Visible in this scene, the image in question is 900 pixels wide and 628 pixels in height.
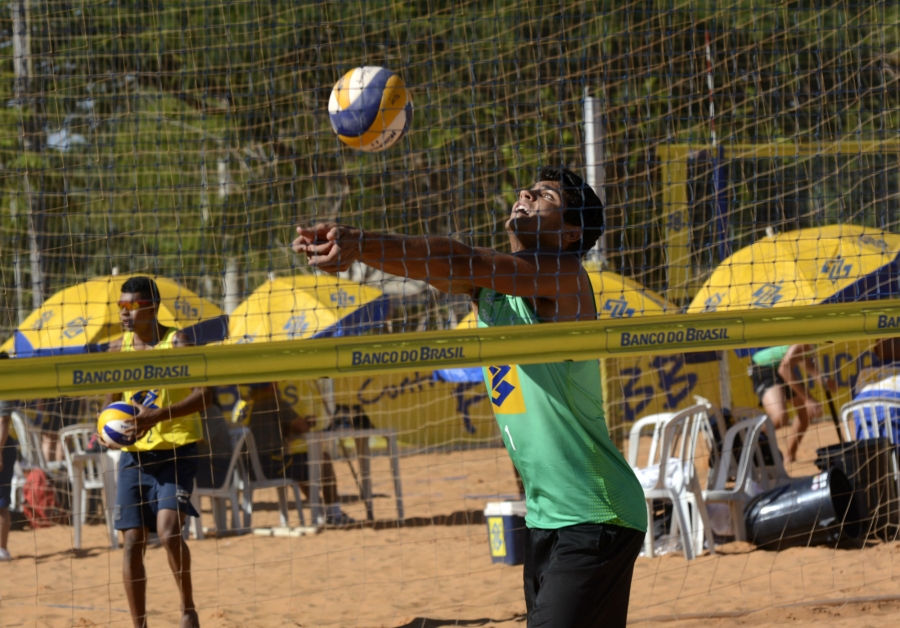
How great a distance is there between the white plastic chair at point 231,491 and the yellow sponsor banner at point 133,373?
4.88 meters

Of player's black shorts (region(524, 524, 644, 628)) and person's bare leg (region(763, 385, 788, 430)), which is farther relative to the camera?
person's bare leg (region(763, 385, 788, 430))

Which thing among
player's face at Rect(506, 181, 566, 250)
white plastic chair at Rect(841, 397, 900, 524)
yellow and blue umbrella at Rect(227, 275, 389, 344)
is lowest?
white plastic chair at Rect(841, 397, 900, 524)

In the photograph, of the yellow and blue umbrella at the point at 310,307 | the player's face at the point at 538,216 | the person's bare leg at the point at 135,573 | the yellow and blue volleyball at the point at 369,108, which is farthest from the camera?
the yellow and blue umbrella at the point at 310,307

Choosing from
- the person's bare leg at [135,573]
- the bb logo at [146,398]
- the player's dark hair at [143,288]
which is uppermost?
the player's dark hair at [143,288]

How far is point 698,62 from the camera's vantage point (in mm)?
10883

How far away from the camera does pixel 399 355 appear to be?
3383 mm

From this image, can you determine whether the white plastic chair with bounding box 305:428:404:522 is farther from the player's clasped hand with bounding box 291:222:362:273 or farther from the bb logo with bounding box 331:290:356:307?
the player's clasped hand with bounding box 291:222:362:273

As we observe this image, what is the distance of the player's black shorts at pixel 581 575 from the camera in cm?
273

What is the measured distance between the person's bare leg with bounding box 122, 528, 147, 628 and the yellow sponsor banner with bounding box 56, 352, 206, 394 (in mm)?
1828

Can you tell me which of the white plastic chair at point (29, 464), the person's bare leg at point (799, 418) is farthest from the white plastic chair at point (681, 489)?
the white plastic chair at point (29, 464)

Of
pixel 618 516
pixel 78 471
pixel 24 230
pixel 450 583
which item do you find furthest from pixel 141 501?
pixel 24 230

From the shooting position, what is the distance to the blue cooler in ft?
21.9

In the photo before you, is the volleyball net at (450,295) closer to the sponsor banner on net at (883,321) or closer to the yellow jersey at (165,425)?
the sponsor banner on net at (883,321)

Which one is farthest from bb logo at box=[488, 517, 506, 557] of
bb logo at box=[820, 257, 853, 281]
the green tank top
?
the green tank top
